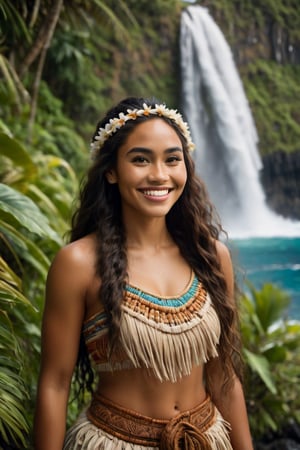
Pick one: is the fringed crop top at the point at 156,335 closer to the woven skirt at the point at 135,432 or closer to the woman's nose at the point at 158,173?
the woven skirt at the point at 135,432

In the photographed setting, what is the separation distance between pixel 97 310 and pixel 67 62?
983 cm

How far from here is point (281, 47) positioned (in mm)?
15414

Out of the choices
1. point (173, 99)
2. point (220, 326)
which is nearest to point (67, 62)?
point (173, 99)

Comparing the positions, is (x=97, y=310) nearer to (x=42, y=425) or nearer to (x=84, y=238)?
(x=84, y=238)

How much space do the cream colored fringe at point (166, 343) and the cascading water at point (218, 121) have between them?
12.9 m

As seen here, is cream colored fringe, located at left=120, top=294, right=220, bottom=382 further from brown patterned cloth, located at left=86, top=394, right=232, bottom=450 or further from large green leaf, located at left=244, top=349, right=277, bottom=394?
large green leaf, located at left=244, top=349, right=277, bottom=394

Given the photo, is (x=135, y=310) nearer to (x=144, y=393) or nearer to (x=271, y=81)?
(x=144, y=393)

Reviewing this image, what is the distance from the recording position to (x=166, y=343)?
1.60 meters

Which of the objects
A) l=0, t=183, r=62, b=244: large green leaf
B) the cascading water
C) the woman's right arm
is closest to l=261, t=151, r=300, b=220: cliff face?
the cascading water

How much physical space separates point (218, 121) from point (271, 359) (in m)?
11.1

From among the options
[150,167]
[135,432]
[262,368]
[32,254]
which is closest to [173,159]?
[150,167]

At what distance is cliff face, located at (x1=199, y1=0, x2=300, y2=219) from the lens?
14570mm

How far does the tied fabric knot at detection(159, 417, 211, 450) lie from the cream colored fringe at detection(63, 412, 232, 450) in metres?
0.04

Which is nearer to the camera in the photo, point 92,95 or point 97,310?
point 97,310
